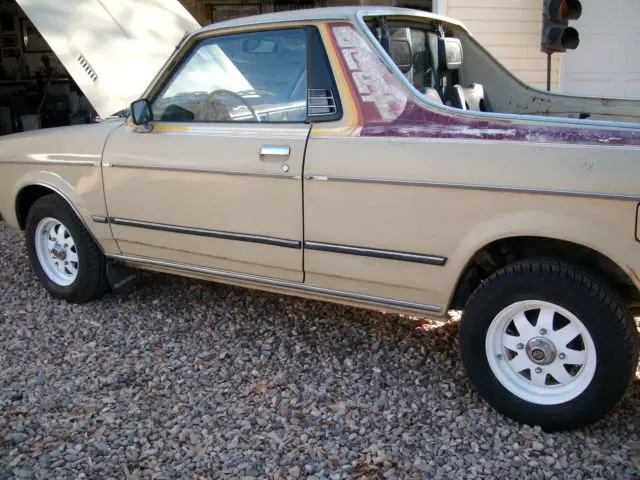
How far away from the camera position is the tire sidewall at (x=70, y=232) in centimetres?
410

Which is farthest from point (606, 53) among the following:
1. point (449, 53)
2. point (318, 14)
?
point (318, 14)

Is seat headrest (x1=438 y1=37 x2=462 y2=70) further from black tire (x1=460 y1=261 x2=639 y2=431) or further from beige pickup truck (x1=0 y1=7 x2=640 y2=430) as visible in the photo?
black tire (x1=460 y1=261 x2=639 y2=431)

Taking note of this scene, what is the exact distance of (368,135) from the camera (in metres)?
2.96

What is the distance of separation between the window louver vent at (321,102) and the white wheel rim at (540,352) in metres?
1.27

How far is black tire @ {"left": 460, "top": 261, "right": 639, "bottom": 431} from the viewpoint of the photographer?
2551 millimetres

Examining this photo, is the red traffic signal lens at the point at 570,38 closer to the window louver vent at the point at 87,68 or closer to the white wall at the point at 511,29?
the white wall at the point at 511,29

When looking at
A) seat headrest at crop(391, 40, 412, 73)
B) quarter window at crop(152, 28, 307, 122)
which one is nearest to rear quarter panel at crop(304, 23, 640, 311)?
quarter window at crop(152, 28, 307, 122)

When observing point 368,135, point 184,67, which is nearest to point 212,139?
point 184,67

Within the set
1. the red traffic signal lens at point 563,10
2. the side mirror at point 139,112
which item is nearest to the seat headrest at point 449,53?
the side mirror at point 139,112

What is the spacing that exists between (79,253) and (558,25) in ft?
16.1

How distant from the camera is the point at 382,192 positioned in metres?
2.90

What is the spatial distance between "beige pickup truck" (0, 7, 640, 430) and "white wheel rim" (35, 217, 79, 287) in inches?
6.0

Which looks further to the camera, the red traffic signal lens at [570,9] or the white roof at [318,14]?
the red traffic signal lens at [570,9]

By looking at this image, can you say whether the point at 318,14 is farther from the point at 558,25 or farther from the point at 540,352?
the point at 558,25
